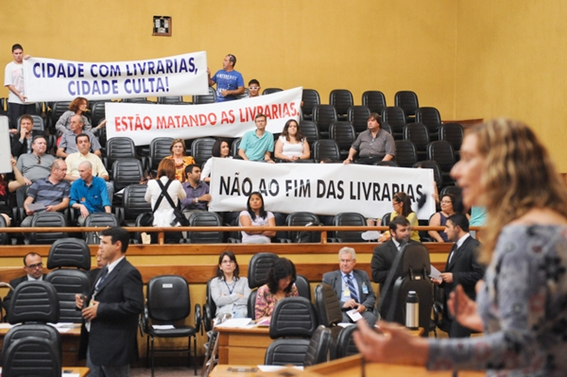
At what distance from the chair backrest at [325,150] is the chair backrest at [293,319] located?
508cm

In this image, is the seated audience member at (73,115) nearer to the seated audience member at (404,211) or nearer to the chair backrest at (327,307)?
the seated audience member at (404,211)

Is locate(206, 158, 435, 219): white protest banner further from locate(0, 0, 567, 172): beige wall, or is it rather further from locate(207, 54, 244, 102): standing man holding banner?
locate(0, 0, 567, 172): beige wall

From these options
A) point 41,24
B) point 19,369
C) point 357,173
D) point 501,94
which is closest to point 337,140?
point 357,173

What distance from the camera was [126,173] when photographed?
410 inches

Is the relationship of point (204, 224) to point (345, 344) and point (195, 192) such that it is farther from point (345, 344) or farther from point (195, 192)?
point (345, 344)

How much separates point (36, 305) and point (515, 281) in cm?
574

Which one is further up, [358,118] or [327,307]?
[358,118]

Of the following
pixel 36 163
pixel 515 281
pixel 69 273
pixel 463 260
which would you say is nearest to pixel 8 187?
pixel 36 163

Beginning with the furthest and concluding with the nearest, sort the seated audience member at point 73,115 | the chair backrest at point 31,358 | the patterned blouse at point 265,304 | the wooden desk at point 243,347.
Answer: the seated audience member at point 73,115, the patterned blouse at point 265,304, the wooden desk at point 243,347, the chair backrest at point 31,358

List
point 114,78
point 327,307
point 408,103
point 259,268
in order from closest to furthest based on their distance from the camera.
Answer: point 327,307
point 259,268
point 114,78
point 408,103

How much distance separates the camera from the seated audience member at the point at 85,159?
9.97m

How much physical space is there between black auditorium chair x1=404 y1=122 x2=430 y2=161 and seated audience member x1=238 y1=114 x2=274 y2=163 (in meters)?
2.66

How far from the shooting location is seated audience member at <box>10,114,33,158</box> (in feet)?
34.4

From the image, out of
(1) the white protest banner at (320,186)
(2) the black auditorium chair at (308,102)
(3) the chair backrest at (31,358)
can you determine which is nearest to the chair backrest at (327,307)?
(3) the chair backrest at (31,358)
